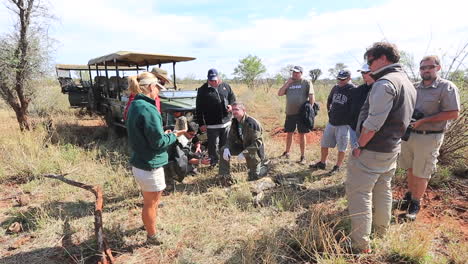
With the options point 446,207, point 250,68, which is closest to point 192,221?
point 446,207

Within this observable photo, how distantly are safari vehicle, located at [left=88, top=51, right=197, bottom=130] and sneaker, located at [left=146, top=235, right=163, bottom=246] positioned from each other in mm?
2547

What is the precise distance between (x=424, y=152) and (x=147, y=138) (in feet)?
9.89

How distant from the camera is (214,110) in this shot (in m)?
4.73

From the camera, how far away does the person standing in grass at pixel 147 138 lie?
100 inches

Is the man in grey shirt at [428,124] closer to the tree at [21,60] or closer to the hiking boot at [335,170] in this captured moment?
the hiking boot at [335,170]

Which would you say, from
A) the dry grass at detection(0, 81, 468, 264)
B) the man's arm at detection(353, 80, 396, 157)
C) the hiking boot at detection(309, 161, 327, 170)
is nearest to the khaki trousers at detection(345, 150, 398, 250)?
the dry grass at detection(0, 81, 468, 264)

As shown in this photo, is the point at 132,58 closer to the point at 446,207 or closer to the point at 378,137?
the point at 378,137

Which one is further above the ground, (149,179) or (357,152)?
(357,152)

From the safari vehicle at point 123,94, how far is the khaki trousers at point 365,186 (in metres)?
3.43

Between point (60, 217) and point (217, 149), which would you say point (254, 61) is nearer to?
point (217, 149)

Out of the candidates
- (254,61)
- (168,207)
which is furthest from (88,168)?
(254,61)

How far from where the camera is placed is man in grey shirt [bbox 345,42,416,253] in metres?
2.32

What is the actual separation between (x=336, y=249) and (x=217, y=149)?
9.25 ft

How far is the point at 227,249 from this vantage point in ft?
9.52
